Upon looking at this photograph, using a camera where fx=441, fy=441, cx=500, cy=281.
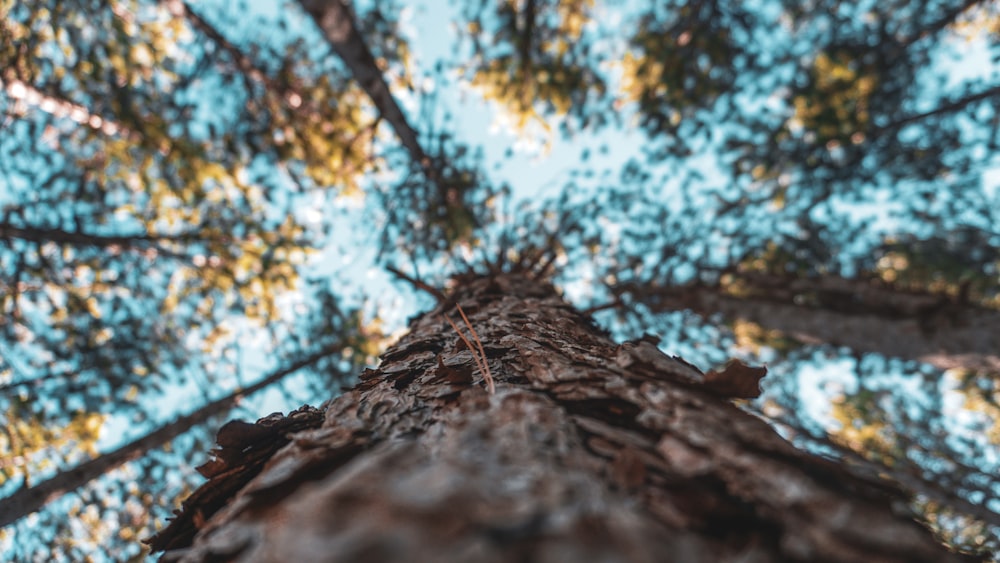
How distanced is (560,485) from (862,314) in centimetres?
578

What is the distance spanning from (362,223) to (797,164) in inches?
249


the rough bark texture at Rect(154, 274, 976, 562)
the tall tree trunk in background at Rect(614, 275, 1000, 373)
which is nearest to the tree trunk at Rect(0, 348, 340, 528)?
the rough bark texture at Rect(154, 274, 976, 562)

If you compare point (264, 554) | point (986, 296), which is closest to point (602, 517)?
point (264, 554)

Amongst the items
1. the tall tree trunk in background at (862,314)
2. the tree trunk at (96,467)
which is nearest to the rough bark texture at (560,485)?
the tree trunk at (96,467)

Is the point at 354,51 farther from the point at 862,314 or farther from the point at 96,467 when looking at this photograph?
the point at 862,314

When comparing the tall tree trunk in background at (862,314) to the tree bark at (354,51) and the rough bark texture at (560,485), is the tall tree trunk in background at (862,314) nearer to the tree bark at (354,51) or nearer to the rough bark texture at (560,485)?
the tree bark at (354,51)

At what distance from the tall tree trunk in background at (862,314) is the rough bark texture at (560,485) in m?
4.41

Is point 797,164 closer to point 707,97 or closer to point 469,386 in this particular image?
point 707,97

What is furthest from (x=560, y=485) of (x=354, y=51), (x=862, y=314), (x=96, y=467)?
(x=862, y=314)

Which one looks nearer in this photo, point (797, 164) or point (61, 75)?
point (61, 75)

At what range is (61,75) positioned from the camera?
16.7ft

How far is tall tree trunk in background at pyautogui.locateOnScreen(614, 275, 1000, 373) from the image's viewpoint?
420cm

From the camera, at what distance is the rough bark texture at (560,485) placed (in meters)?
0.45

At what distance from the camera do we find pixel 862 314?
15.8 ft
